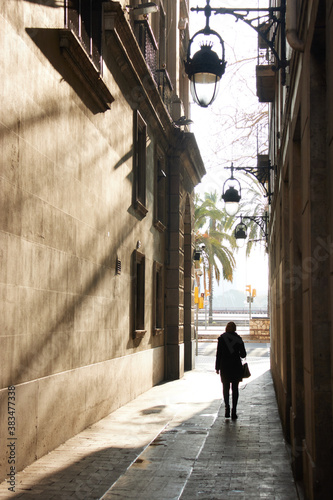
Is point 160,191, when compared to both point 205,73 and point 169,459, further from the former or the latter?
point 169,459

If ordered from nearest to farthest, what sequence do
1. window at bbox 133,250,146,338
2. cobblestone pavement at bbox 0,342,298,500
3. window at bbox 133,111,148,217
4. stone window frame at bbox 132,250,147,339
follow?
cobblestone pavement at bbox 0,342,298,500
window at bbox 133,111,148,217
stone window frame at bbox 132,250,147,339
window at bbox 133,250,146,338

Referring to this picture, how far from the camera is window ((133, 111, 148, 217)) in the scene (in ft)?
48.3

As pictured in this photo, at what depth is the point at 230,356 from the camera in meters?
11.7

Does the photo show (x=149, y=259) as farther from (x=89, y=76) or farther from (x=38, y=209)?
(x=38, y=209)

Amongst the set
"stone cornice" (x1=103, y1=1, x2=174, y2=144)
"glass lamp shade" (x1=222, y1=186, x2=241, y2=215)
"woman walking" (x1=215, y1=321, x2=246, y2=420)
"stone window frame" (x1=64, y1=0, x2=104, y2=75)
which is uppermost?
"stone cornice" (x1=103, y1=1, x2=174, y2=144)

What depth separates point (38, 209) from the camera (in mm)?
7934

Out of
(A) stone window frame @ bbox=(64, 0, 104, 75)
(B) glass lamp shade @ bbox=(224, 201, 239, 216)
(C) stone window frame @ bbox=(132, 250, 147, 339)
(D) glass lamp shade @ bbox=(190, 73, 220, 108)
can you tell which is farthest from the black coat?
(B) glass lamp shade @ bbox=(224, 201, 239, 216)

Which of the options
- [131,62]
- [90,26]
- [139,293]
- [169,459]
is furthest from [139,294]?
[169,459]

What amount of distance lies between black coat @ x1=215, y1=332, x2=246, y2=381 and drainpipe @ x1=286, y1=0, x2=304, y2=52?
6472mm

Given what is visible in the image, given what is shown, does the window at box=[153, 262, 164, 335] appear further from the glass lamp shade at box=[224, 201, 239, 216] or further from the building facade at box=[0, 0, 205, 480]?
the glass lamp shade at box=[224, 201, 239, 216]

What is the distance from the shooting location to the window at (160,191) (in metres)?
17.8

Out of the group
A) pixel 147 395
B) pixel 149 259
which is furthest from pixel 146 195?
pixel 147 395

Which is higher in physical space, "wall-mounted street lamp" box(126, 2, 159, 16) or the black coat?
"wall-mounted street lamp" box(126, 2, 159, 16)

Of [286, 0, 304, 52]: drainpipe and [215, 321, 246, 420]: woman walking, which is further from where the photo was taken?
[215, 321, 246, 420]: woman walking
